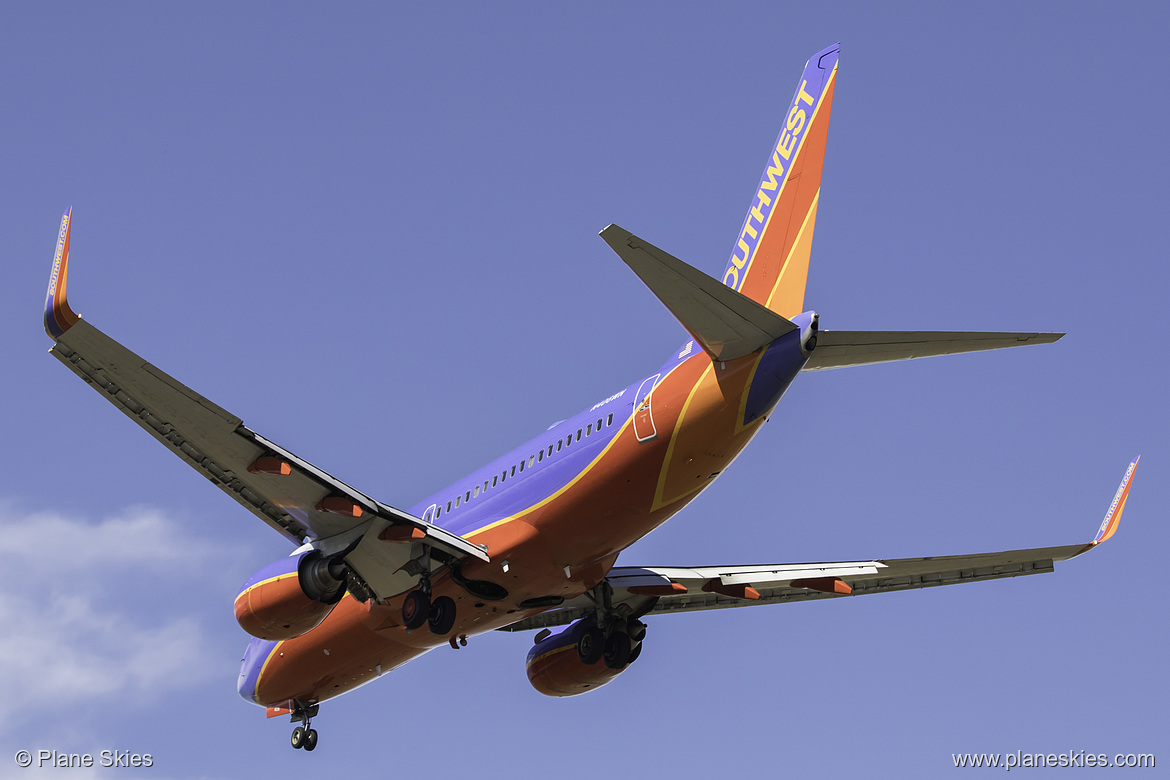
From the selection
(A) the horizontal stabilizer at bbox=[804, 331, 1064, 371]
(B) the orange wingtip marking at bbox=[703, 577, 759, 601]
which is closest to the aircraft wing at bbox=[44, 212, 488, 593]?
(B) the orange wingtip marking at bbox=[703, 577, 759, 601]

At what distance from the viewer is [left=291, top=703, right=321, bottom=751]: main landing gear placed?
1227 inches

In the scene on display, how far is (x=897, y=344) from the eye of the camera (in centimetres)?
2098

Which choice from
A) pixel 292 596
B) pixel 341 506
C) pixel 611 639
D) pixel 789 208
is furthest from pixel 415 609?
pixel 789 208

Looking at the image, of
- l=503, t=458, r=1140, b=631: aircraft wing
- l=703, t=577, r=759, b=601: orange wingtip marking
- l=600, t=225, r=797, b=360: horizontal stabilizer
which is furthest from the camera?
l=703, t=577, r=759, b=601: orange wingtip marking

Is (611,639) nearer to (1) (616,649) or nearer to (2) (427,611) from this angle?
(1) (616,649)

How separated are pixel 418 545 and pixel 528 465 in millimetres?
2611

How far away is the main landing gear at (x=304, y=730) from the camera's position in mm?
31172

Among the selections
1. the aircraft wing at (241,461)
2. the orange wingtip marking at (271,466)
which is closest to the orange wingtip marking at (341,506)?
the aircraft wing at (241,461)

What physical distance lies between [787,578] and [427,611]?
8309mm

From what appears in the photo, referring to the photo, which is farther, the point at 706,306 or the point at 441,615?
the point at 441,615

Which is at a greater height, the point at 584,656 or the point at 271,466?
the point at 271,466

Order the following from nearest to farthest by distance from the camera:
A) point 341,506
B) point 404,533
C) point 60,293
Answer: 1. point 60,293
2. point 341,506
3. point 404,533

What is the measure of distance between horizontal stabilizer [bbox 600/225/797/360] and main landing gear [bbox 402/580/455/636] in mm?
7746

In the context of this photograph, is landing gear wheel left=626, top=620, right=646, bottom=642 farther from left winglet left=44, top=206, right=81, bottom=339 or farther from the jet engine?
left winglet left=44, top=206, right=81, bottom=339
